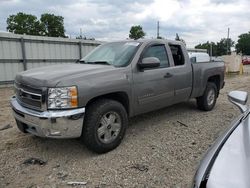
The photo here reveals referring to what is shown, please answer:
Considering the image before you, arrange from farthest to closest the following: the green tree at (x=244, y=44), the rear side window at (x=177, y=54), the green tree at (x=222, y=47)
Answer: the green tree at (x=244, y=44) → the green tree at (x=222, y=47) → the rear side window at (x=177, y=54)

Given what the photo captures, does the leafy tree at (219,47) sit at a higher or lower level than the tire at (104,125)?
higher

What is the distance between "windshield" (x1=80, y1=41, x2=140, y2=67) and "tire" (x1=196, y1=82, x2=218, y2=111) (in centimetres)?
259

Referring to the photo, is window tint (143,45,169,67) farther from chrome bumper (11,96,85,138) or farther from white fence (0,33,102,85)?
white fence (0,33,102,85)

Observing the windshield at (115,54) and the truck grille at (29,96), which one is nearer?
the truck grille at (29,96)

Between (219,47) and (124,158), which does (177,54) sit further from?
(219,47)

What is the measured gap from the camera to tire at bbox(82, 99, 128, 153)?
3.99 m

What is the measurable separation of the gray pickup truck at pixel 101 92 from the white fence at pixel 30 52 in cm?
870

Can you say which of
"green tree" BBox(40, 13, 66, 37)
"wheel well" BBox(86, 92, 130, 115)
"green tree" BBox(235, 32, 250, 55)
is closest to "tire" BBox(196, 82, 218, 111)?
"wheel well" BBox(86, 92, 130, 115)

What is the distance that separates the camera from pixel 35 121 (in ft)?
12.6

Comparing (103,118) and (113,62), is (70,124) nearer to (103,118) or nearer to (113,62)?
(103,118)

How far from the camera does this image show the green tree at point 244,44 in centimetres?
8400

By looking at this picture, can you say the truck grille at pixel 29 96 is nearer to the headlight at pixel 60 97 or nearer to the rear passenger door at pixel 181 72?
the headlight at pixel 60 97

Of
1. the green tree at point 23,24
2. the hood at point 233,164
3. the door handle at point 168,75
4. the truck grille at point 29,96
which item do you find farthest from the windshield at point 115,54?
the green tree at point 23,24

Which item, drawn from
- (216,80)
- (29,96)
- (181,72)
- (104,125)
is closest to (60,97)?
(29,96)
